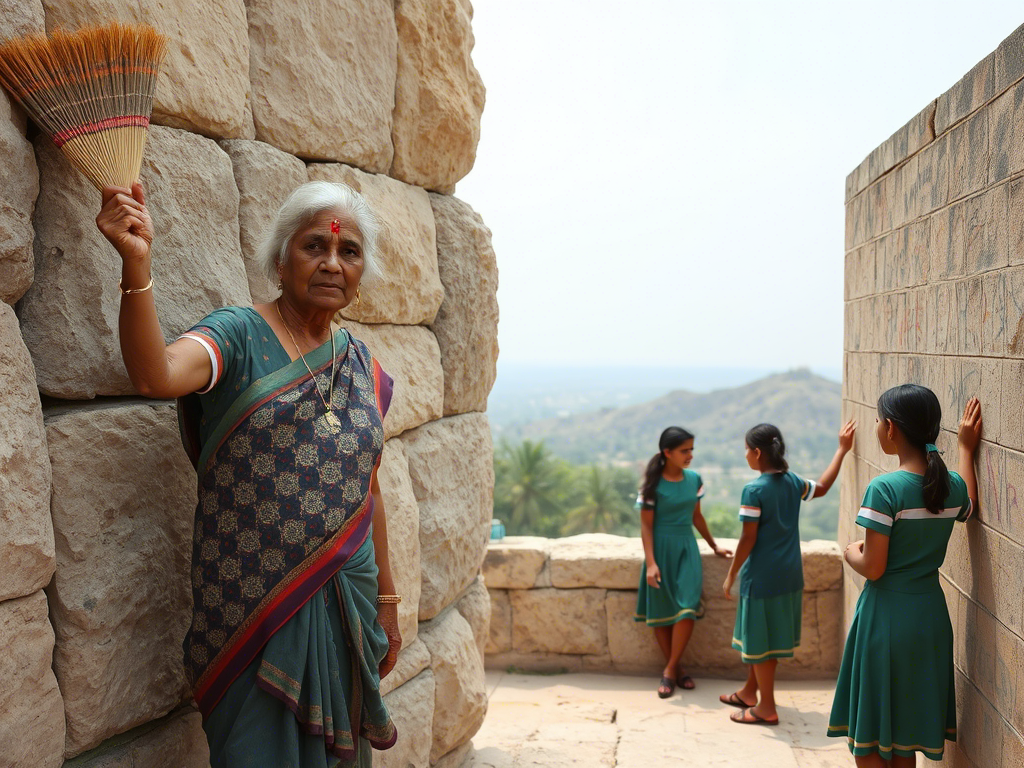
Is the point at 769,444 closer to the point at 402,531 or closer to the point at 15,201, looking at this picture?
the point at 402,531

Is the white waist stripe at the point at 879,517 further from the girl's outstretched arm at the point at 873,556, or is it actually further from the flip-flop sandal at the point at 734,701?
the flip-flop sandal at the point at 734,701

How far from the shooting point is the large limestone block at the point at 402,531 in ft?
9.37

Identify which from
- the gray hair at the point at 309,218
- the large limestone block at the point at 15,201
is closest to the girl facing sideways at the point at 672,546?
the gray hair at the point at 309,218

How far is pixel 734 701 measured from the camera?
17.2ft

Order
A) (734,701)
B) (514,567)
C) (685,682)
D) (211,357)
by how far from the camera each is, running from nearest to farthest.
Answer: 1. (211,357)
2. (734,701)
3. (685,682)
4. (514,567)

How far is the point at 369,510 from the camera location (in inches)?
81.4

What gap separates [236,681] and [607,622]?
4.59 metres

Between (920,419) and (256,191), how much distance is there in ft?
7.88

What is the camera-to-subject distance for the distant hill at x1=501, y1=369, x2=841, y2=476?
76.5 m

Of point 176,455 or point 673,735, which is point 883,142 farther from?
point 176,455

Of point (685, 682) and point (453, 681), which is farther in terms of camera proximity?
point (685, 682)

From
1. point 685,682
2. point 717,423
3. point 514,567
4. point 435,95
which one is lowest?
point 717,423

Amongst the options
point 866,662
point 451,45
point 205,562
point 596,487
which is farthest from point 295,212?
point 596,487

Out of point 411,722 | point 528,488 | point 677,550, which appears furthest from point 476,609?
point 528,488
